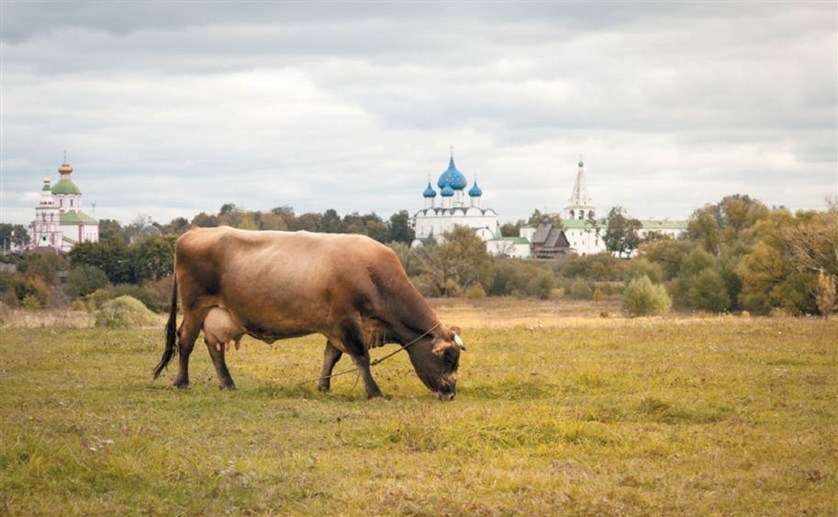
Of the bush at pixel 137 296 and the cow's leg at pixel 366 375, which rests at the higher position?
the cow's leg at pixel 366 375

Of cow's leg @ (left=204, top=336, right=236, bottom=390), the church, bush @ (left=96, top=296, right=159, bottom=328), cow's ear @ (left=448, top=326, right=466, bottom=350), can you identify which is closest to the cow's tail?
cow's leg @ (left=204, top=336, right=236, bottom=390)

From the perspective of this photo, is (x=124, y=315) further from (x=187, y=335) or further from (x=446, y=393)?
(x=446, y=393)

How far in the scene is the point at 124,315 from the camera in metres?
35.2

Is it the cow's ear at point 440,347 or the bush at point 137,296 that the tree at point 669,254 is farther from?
the cow's ear at point 440,347

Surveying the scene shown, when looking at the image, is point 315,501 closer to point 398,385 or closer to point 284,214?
point 398,385

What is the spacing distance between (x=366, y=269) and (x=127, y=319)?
1820 cm

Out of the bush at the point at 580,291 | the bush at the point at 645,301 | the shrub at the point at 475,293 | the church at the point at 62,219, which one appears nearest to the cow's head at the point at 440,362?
the bush at the point at 645,301

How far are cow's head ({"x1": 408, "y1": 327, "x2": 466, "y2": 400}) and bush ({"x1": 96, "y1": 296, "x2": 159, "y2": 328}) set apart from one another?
1814 centimetres

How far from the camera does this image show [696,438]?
14.4 m

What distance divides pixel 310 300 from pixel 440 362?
2368 millimetres

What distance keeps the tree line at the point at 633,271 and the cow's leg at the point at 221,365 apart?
31.5m

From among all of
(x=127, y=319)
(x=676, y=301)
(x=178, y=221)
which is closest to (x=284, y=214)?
(x=178, y=221)

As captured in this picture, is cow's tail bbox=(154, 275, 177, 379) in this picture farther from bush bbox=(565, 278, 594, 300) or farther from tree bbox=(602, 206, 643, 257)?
tree bbox=(602, 206, 643, 257)

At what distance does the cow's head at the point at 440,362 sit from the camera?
18.4 meters
